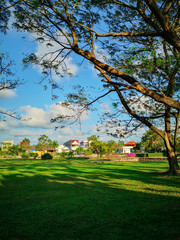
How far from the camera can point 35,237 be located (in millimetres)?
3496

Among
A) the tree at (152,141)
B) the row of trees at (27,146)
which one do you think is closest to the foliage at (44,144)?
the row of trees at (27,146)

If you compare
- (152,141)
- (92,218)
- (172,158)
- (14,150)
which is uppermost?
(152,141)

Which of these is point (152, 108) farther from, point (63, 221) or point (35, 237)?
point (35, 237)

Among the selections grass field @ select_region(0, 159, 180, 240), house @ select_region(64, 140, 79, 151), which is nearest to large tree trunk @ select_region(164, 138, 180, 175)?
grass field @ select_region(0, 159, 180, 240)

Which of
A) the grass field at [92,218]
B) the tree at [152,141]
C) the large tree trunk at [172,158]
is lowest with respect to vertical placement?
the grass field at [92,218]

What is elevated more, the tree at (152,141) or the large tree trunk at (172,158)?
the tree at (152,141)

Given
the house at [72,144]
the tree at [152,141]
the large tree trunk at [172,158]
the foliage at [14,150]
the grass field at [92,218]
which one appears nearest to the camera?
the grass field at [92,218]

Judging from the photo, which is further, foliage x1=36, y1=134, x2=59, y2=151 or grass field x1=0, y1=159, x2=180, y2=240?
foliage x1=36, y1=134, x2=59, y2=151

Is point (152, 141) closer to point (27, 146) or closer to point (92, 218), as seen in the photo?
point (92, 218)

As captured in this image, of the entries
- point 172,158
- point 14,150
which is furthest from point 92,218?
point 14,150

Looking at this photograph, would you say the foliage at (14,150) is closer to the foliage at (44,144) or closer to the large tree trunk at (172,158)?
the foliage at (44,144)

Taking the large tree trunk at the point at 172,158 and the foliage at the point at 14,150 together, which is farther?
the foliage at the point at 14,150

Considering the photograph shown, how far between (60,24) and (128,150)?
250 ft

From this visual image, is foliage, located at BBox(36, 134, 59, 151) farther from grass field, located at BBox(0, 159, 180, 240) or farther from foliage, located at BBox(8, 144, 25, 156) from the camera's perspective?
grass field, located at BBox(0, 159, 180, 240)
